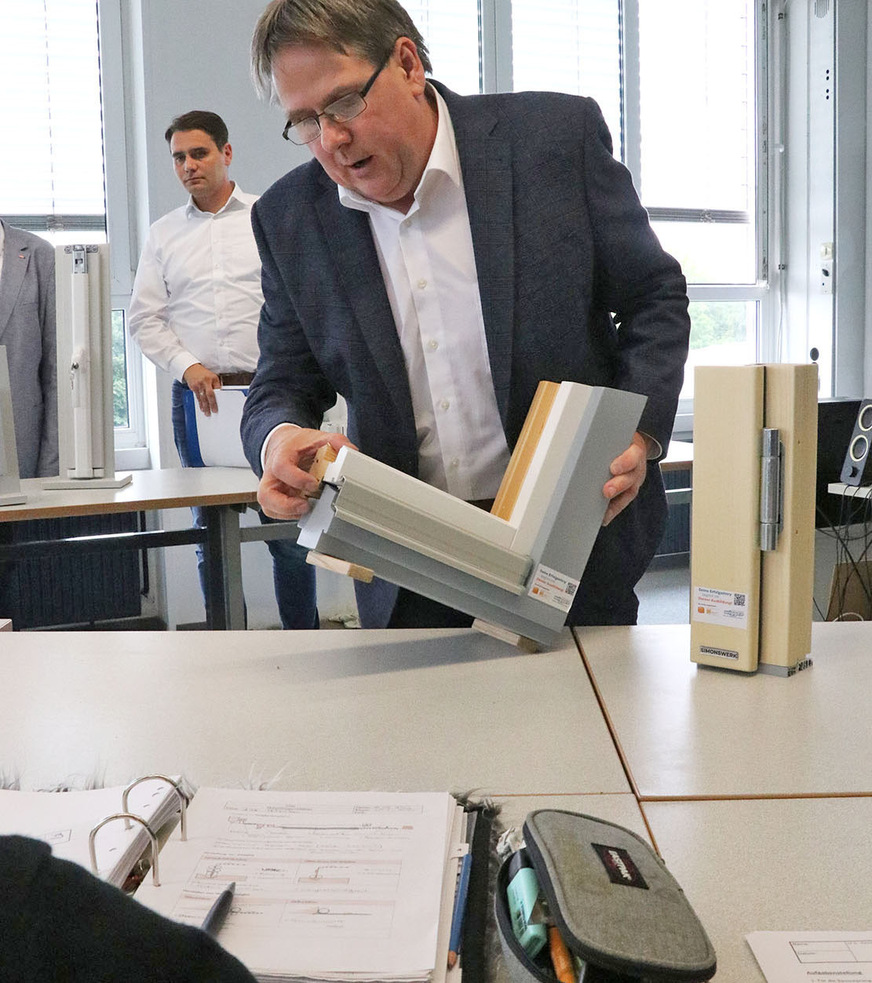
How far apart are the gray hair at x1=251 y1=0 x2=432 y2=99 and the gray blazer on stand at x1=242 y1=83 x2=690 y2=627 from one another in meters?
0.19

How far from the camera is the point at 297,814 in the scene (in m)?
0.84

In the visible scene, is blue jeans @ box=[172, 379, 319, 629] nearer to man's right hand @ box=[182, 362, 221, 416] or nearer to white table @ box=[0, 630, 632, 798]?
man's right hand @ box=[182, 362, 221, 416]

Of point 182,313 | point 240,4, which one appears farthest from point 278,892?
point 240,4

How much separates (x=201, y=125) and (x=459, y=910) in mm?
3461

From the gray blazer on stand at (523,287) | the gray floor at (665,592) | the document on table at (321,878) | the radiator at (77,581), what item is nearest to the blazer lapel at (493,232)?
the gray blazer on stand at (523,287)

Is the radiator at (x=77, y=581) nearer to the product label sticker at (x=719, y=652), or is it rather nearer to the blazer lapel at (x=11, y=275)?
the blazer lapel at (x=11, y=275)

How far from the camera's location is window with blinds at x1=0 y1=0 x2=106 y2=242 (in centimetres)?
413

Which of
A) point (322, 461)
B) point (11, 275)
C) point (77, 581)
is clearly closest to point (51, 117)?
point (11, 275)

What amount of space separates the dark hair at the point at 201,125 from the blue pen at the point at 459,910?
3398 mm

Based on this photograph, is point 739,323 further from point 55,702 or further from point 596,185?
point 55,702

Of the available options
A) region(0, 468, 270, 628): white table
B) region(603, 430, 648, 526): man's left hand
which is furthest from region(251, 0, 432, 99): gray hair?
region(0, 468, 270, 628): white table

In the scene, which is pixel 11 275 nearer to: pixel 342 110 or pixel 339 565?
pixel 342 110

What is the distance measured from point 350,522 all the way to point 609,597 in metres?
0.55

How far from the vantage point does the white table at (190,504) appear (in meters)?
2.60
